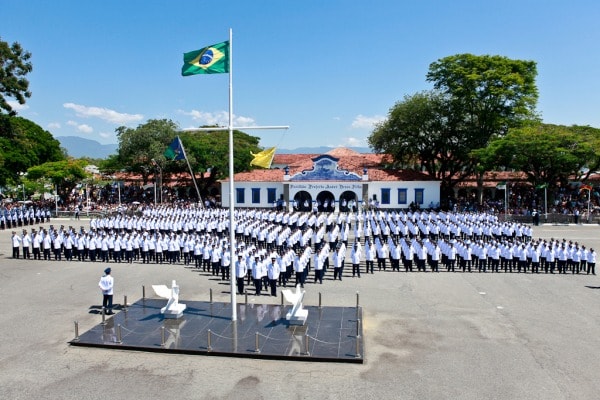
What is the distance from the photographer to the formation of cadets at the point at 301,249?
17312 millimetres

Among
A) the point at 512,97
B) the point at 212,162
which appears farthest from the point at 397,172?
the point at 212,162

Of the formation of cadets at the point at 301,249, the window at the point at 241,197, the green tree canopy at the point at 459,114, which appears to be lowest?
the formation of cadets at the point at 301,249

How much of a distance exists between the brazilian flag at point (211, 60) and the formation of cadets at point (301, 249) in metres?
6.27

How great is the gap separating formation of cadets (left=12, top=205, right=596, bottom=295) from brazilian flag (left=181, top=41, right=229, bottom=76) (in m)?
6.27

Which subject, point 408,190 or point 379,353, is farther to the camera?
point 408,190

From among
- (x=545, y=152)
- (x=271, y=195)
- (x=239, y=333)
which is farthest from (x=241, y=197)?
(x=239, y=333)

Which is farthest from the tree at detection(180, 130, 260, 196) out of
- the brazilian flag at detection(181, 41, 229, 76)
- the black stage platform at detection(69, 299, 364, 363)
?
the brazilian flag at detection(181, 41, 229, 76)

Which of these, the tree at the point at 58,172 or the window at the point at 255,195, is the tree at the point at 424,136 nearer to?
the window at the point at 255,195

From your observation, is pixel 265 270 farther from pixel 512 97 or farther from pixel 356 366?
Answer: pixel 512 97

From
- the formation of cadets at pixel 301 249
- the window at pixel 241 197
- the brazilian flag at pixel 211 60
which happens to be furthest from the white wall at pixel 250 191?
the brazilian flag at pixel 211 60

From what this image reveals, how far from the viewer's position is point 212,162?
→ 44.3 meters

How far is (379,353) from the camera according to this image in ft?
35.3

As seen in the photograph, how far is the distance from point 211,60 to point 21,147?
27.6 meters

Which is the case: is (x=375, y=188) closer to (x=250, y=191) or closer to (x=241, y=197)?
(x=250, y=191)
